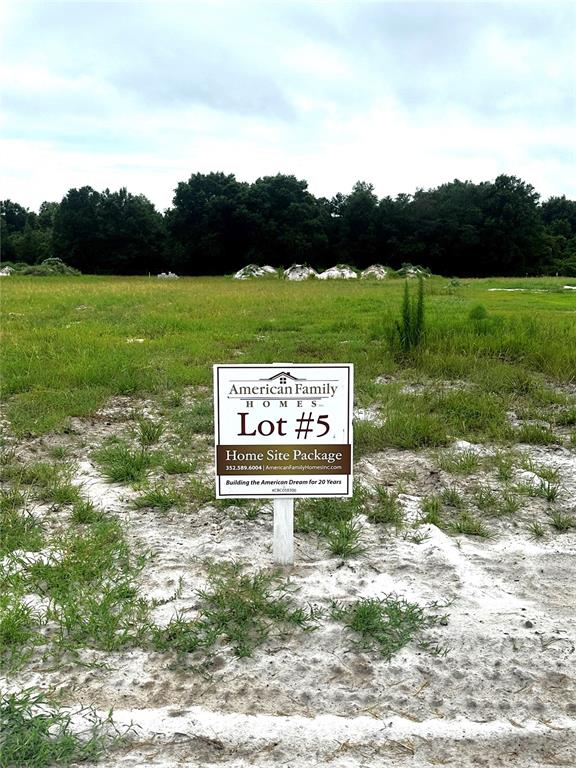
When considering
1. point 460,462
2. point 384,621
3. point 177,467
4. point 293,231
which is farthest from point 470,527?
point 293,231

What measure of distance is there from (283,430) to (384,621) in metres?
1.06

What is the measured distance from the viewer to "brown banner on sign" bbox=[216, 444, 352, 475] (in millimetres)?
3516

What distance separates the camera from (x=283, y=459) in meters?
3.52

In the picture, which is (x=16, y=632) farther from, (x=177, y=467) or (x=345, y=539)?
(x=177, y=467)

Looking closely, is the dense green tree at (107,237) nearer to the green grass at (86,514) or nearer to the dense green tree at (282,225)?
the dense green tree at (282,225)

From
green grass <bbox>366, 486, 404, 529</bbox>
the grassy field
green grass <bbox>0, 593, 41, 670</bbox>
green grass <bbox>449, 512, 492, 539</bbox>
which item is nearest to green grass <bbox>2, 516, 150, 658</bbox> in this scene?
green grass <bbox>0, 593, 41, 670</bbox>

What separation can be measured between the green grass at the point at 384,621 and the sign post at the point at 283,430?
1.92 feet

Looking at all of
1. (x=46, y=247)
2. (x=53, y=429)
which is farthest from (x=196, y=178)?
(x=53, y=429)

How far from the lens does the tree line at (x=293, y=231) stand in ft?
195

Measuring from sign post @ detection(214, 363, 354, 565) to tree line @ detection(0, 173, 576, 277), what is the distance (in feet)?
183

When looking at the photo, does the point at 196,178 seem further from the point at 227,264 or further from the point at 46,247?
the point at 46,247

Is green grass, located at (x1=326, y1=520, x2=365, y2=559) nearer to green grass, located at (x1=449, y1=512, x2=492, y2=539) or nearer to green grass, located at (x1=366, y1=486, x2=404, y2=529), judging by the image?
green grass, located at (x1=366, y1=486, x2=404, y2=529)

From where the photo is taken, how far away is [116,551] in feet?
12.5

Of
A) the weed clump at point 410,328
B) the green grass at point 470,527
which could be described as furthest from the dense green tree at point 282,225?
the green grass at point 470,527
